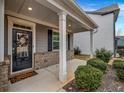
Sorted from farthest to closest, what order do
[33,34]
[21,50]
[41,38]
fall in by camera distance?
[41,38] → [33,34] → [21,50]

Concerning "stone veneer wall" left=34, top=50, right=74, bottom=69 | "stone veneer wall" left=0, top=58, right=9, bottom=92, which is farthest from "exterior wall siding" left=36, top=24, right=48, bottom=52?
"stone veneer wall" left=0, top=58, right=9, bottom=92

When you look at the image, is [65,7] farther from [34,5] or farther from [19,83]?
[19,83]

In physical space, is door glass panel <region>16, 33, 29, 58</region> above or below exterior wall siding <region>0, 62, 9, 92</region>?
above

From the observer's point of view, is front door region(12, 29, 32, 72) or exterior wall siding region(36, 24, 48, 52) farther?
Result: exterior wall siding region(36, 24, 48, 52)

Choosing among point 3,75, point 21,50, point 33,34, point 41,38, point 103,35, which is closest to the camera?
point 3,75

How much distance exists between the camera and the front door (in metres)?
6.19

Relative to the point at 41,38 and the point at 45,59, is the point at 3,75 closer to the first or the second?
the point at 45,59

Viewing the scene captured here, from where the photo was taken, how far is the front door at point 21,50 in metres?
6.19

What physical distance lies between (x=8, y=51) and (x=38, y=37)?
7.48 ft

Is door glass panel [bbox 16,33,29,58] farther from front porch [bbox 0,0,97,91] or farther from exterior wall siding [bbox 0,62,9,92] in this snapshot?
exterior wall siding [bbox 0,62,9,92]

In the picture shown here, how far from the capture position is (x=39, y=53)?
7598 mm

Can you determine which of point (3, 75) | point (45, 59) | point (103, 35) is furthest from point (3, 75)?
point (103, 35)

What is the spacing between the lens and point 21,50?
657 cm

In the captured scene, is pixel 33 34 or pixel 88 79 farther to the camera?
pixel 33 34
